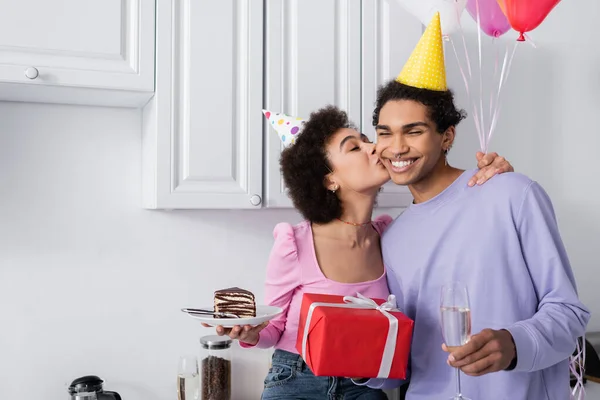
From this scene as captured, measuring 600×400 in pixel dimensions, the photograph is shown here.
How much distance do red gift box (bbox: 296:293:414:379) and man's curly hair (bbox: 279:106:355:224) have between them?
0.37 meters

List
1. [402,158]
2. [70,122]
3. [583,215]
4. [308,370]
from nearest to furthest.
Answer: [402,158]
[308,370]
[70,122]
[583,215]

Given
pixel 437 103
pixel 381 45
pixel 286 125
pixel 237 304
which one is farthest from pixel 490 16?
pixel 237 304

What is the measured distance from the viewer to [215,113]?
179cm

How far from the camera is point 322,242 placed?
1804 millimetres

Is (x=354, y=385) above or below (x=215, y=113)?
below

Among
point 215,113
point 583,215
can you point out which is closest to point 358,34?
point 215,113

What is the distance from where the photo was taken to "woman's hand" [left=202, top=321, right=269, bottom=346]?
1.53 m

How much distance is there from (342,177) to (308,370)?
0.55 metres

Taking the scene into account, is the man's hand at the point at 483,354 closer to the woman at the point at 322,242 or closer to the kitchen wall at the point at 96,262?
the woman at the point at 322,242

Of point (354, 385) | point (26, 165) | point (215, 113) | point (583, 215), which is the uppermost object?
point (215, 113)

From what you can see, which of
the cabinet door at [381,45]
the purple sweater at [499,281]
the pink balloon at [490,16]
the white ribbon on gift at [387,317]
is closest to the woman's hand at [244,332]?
the white ribbon on gift at [387,317]

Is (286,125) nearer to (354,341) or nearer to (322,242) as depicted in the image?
(322,242)

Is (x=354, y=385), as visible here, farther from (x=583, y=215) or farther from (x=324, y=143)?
(x=583, y=215)

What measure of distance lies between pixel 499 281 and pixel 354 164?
52 centimetres
